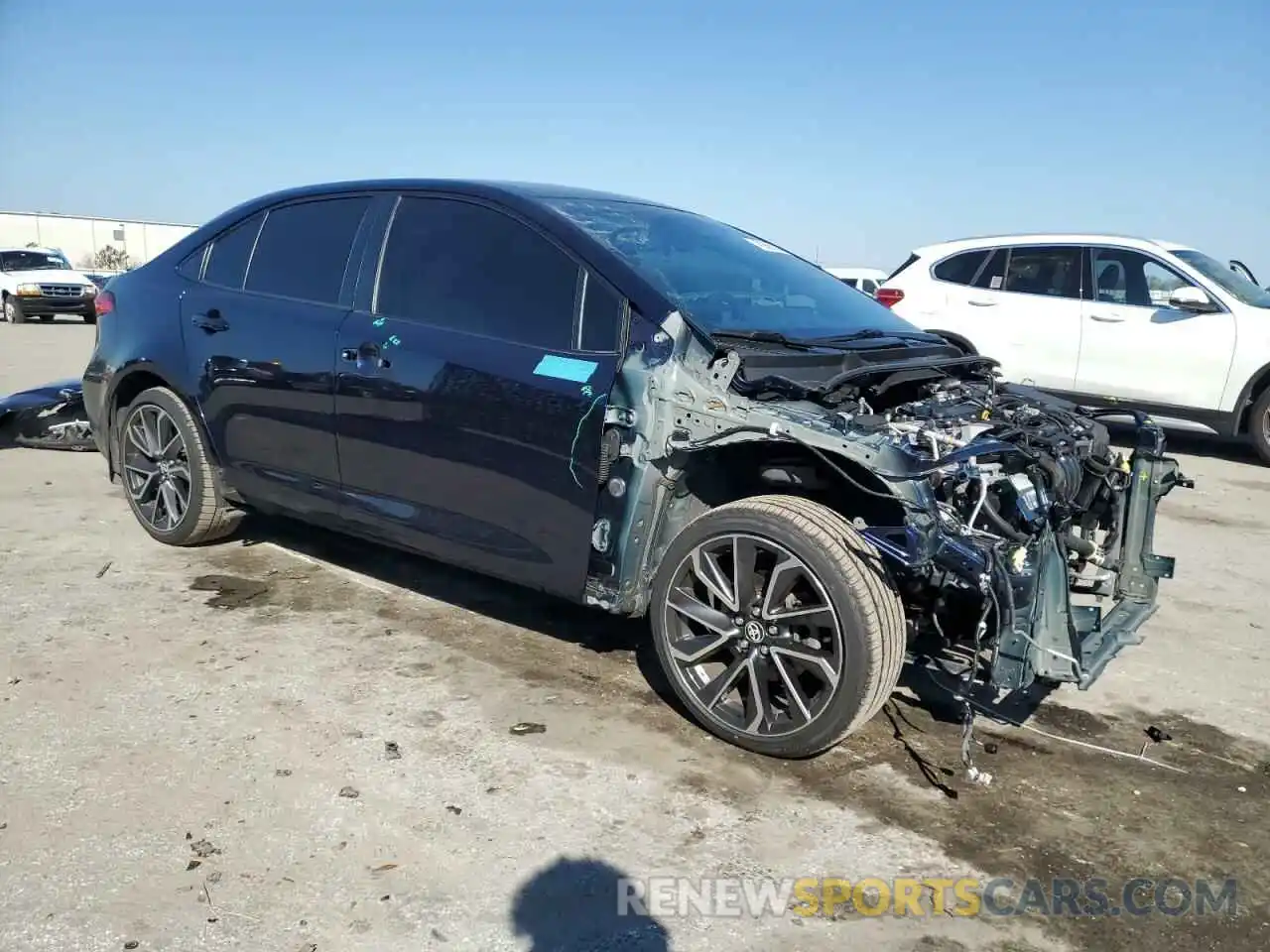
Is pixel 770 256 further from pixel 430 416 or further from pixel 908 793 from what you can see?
pixel 908 793

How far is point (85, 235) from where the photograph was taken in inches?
2000

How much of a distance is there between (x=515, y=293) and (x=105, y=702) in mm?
2032

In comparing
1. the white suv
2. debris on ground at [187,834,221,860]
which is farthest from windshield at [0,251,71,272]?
debris on ground at [187,834,221,860]

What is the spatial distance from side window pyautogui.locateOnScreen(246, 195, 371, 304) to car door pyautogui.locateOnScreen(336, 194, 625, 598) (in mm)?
233

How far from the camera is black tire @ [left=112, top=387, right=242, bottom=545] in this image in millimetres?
4871

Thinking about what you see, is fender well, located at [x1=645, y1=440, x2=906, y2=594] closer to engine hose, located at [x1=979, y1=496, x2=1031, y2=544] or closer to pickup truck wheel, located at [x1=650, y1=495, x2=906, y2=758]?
pickup truck wheel, located at [x1=650, y1=495, x2=906, y2=758]

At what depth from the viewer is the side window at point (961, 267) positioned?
30.7 feet

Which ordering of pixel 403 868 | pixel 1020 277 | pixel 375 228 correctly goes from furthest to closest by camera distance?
pixel 1020 277 < pixel 375 228 < pixel 403 868

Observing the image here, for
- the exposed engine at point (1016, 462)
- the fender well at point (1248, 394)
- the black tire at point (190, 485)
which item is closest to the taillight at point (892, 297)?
the fender well at point (1248, 394)

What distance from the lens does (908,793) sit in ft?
10.3

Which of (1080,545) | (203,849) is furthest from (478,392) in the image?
(1080,545)

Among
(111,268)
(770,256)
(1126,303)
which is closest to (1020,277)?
(1126,303)

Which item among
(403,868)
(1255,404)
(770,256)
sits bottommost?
(403,868)

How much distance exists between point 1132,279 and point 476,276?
695cm
